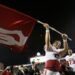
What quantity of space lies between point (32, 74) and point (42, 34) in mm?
6912

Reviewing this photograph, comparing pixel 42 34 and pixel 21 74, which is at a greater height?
pixel 42 34

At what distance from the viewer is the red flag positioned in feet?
16.9

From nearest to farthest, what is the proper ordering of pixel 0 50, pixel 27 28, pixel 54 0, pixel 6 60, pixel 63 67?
pixel 27 28 → pixel 63 67 → pixel 54 0 → pixel 0 50 → pixel 6 60

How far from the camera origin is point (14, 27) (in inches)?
209

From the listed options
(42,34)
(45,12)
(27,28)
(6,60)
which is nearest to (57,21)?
(45,12)

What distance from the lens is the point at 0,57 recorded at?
18781mm

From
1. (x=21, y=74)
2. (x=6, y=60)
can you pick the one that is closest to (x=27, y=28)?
(x=21, y=74)

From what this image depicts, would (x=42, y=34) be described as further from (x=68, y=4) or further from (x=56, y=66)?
(x=56, y=66)

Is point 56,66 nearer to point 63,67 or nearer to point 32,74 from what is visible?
point 63,67

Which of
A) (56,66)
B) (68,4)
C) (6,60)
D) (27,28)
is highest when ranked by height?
(68,4)

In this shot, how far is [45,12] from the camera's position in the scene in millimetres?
13430

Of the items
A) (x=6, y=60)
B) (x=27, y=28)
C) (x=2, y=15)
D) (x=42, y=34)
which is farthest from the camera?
(x=6, y=60)

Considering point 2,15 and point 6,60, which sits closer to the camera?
point 2,15

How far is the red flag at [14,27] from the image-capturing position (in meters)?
5.16
